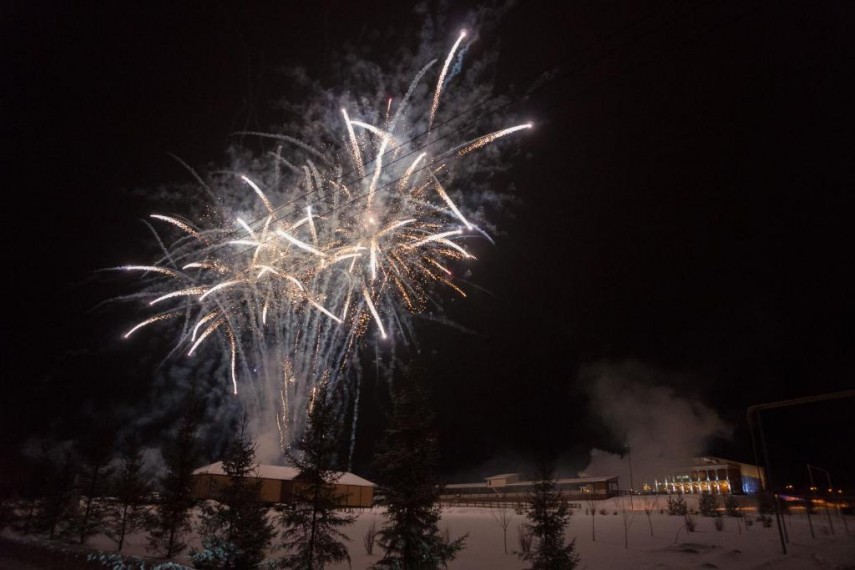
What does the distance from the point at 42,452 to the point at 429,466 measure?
2961 centimetres

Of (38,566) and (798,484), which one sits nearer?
(38,566)

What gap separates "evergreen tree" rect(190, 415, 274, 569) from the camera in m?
15.8

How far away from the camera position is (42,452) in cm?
3231

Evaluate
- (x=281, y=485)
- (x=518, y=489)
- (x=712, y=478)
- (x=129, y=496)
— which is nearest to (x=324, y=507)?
(x=129, y=496)

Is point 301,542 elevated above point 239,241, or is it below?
below

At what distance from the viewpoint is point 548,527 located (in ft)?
48.5

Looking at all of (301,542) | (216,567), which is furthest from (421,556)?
(216,567)

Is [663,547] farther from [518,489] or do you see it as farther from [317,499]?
[518,489]

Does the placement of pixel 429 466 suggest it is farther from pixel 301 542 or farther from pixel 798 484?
pixel 798 484

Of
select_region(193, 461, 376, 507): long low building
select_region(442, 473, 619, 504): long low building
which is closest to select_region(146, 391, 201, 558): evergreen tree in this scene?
select_region(193, 461, 376, 507): long low building

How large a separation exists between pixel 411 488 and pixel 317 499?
280 cm

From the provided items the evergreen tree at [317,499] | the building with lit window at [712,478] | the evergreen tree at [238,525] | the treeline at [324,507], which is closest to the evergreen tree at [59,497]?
the treeline at [324,507]

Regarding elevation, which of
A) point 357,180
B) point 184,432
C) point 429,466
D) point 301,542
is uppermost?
point 357,180

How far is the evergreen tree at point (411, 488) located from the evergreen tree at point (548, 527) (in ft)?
7.26
